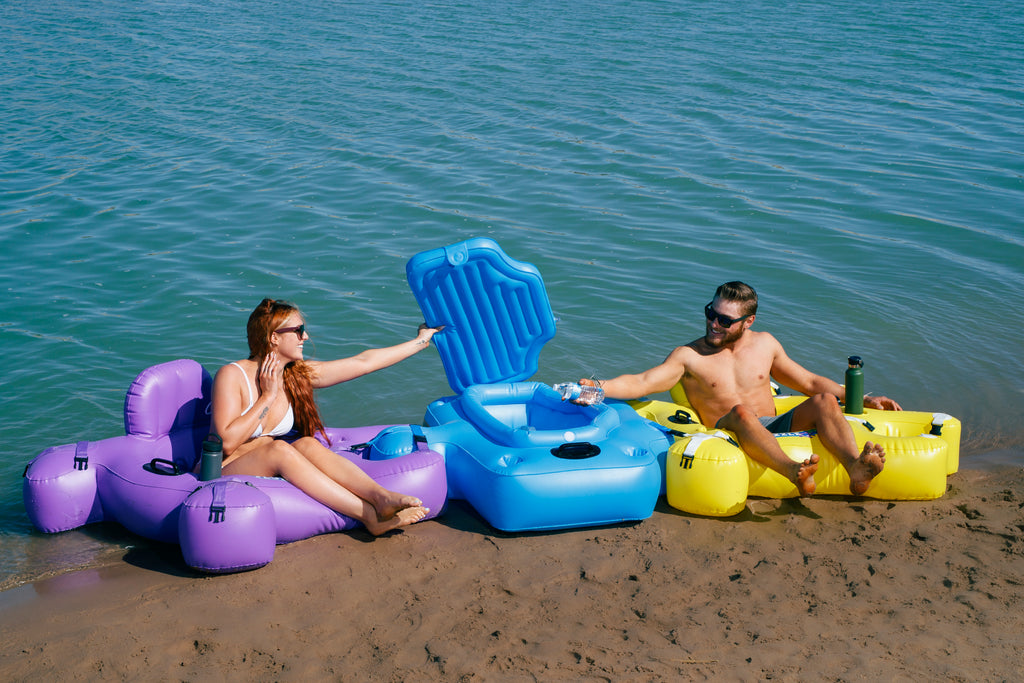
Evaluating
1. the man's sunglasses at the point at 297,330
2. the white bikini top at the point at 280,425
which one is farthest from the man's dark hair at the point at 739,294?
the white bikini top at the point at 280,425

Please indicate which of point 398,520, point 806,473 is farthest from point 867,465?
point 398,520

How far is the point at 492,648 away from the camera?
13.3ft

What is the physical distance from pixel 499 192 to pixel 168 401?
7024 mm

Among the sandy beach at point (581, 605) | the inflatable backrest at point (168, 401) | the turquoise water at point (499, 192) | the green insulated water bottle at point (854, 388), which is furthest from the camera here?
the turquoise water at point (499, 192)

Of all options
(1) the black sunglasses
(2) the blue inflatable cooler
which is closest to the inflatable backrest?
(2) the blue inflatable cooler

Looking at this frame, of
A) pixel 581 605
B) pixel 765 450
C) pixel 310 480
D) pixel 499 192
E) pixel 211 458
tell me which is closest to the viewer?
pixel 581 605

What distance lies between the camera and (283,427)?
512cm

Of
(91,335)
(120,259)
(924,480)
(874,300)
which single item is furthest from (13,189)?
(924,480)

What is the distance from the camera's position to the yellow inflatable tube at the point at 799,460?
5133 millimetres

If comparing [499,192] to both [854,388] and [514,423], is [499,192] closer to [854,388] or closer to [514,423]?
[514,423]

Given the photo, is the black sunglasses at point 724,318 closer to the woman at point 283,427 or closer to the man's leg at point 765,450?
the man's leg at point 765,450

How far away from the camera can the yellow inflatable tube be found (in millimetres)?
5133

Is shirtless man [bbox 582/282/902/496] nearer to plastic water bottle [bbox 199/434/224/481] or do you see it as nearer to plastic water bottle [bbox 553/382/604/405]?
plastic water bottle [bbox 553/382/604/405]

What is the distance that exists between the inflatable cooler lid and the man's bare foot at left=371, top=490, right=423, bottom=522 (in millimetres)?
1147
